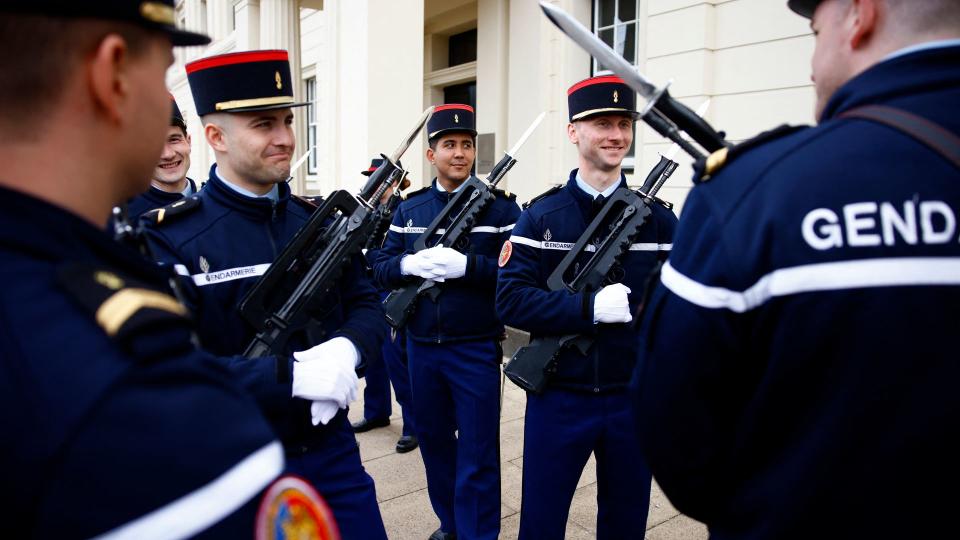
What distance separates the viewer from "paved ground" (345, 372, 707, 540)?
3.31 m

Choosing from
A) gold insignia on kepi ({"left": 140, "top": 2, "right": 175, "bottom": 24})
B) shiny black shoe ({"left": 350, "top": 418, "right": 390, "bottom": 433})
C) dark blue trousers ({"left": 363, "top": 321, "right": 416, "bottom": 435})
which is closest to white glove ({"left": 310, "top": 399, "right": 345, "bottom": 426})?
gold insignia on kepi ({"left": 140, "top": 2, "right": 175, "bottom": 24})

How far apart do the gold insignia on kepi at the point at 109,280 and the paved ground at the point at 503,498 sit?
286cm

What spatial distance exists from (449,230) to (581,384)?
147 cm

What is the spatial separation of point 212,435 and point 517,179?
264 inches

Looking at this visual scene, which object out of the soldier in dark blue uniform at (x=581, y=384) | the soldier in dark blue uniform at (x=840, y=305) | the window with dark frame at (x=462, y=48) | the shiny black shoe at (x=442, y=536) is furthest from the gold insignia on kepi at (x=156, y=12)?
the window with dark frame at (x=462, y=48)

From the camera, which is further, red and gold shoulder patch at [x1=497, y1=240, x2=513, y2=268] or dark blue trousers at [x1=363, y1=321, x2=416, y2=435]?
dark blue trousers at [x1=363, y1=321, x2=416, y2=435]

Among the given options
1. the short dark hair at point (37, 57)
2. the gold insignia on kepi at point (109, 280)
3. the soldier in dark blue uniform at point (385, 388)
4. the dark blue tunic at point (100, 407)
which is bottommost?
the soldier in dark blue uniform at point (385, 388)

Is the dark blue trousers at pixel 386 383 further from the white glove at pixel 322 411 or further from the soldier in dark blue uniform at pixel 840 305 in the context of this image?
the soldier in dark blue uniform at pixel 840 305

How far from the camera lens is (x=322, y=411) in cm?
211

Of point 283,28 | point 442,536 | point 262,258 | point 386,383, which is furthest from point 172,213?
point 283,28

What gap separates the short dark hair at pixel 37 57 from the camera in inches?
29.6

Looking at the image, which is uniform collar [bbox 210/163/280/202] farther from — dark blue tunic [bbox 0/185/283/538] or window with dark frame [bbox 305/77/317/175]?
window with dark frame [bbox 305/77/317/175]

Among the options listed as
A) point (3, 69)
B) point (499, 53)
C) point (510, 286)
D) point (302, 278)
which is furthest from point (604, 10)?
point (3, 69)

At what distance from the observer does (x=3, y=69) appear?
757mm
